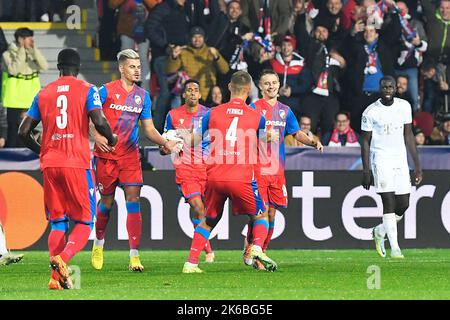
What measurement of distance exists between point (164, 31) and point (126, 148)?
6714 millimetres

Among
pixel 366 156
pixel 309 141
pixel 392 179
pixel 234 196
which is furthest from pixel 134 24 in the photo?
pixel 234 196

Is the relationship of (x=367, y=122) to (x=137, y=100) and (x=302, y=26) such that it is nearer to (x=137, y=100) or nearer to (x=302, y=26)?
(x=137, y=100)

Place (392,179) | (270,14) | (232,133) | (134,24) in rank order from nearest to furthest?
(232,133) → (392,179) → (270,14) → (134,24)

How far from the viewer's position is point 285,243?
19.0 metres

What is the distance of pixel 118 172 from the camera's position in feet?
48.6

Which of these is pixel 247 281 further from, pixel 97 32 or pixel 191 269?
pixel 97 32

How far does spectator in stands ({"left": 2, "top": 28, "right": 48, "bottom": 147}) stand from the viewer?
817 inches

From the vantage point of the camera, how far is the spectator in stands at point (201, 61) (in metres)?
20.8

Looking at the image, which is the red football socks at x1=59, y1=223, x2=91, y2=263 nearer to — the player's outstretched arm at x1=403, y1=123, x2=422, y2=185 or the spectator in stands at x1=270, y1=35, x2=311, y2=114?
the player's outstretched arm at x1=403, y1=123, x2=422, y2=185

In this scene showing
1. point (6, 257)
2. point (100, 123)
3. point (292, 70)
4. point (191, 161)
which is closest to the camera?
point (100, 123)

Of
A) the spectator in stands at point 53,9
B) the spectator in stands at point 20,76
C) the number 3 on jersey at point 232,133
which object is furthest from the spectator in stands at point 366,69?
the number 3 on jersey at point 232,133

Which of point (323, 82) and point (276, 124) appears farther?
point (323, 82)

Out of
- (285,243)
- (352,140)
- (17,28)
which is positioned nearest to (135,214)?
(285,243)
